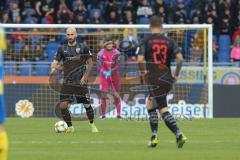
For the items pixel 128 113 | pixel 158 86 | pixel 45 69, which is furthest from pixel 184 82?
pixel 158 86

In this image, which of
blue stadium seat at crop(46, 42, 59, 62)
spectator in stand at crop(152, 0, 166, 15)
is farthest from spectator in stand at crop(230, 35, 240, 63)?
blue stadium seat at crop(46, 42, 59, 62)

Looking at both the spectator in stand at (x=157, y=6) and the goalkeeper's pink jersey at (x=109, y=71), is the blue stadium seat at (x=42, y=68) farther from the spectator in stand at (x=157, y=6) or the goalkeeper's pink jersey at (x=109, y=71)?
the spectator in stand at (x=157, y=6)

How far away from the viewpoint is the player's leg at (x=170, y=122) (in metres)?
14.0

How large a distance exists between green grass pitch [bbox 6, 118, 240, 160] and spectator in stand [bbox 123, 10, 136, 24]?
9085 mm

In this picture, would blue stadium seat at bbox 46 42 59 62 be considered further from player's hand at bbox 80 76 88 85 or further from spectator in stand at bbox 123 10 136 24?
player's hand at bbox 80 76 88 85

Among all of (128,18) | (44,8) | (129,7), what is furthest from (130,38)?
(44,8)

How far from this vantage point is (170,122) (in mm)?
14070

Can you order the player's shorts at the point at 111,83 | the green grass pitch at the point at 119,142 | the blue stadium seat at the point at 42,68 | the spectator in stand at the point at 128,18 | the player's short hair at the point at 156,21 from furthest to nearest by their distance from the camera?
the spectator in stand at the point at 128,18, the blue stadium seat at the point at 42,68, the player's shorts at the point at 111,83, the player's short hair at the point at 156,21, the green grass pitch at the point at 119,142

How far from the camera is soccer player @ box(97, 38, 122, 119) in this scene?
23.5 meters

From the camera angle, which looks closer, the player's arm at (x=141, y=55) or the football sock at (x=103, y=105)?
the player's arm at (x=141, y=55)

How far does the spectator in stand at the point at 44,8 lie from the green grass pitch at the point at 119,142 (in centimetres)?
984

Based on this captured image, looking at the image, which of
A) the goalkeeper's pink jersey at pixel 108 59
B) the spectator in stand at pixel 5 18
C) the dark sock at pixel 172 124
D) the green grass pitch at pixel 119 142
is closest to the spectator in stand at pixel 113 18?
the spectator in stand at pixel 5 18

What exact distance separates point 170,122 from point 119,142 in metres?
1.58

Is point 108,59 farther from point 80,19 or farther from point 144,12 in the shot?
point 144,12
